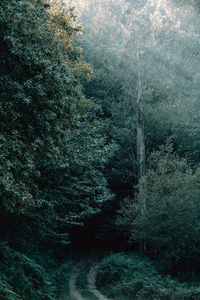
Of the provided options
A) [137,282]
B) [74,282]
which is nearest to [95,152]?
[137,282]

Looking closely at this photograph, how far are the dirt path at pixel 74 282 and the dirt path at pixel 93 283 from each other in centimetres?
88

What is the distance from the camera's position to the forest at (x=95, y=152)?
10969 millimetres

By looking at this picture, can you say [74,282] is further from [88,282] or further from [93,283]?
[93,283]

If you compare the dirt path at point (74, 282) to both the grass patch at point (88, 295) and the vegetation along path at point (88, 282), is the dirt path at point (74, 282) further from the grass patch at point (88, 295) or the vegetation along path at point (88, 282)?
the grass patch at point (88, 295)

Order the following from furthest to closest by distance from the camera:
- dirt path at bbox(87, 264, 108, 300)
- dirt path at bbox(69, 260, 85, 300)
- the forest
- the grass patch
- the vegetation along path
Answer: dirt path at bbox(87, 264, 108, 300) < the vegetation along path < dirt path at bbox(69, 260, 85, 300) < the grass patch < the forest

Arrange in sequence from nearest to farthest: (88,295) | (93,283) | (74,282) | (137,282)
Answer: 1. (137,282)
2. (88,295)
3. (74,282)
4. (93,283)

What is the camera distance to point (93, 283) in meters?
20.3

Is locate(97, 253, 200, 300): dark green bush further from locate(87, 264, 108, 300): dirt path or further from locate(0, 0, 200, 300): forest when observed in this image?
locate(87, 264, 108, 300): dirt path

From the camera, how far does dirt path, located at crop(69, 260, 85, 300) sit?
16.3m

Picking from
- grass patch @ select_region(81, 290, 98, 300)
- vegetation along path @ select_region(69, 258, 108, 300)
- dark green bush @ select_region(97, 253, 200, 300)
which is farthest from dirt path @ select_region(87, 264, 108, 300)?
dark green bush @ select_region(97, 253, 200, 300)

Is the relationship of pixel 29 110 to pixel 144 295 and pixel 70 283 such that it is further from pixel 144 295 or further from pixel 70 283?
pixel 70 283

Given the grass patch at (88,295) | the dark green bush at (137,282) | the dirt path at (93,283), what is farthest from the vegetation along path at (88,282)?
the dark green bush at (137,282)

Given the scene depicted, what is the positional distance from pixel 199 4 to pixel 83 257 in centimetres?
3206

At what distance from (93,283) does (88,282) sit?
1.19ft
